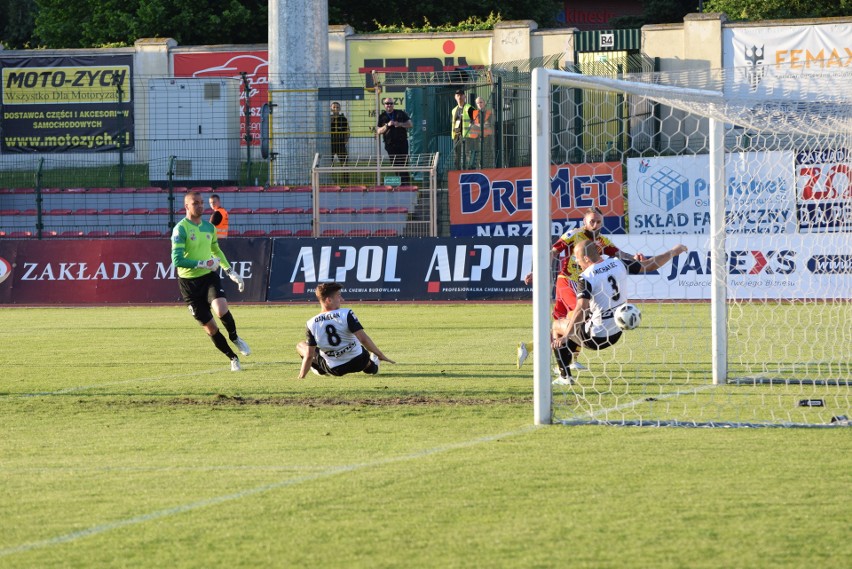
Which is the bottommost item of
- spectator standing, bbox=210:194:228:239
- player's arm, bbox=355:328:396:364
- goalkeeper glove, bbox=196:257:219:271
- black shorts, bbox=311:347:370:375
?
black shorts, bbox=311:347:370:375

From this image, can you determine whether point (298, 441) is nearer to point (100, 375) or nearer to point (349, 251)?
point (100, 375)

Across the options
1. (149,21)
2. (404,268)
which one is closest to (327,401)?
(404,268)

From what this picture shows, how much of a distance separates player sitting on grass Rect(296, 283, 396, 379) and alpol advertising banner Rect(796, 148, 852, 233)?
5022 millimetres

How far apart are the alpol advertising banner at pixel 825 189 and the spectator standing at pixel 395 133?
47.3 feet

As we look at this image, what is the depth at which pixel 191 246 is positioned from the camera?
46.8ft

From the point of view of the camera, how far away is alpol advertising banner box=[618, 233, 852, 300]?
15.6 m

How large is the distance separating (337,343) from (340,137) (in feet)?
63.4

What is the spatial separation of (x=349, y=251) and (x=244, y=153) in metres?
9.98

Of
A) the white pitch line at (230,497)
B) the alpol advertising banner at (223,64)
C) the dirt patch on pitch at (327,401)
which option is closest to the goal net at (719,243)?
the dirt patch on pitch at (327,401)

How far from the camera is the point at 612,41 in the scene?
3822 centimetres

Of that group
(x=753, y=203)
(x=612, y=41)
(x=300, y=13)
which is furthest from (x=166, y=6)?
(x=753, y=203)

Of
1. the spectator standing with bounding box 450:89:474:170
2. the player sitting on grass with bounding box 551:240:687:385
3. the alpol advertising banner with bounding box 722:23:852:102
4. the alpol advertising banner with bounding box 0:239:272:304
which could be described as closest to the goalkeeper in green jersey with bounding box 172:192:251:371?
the player sitting on grass with bounding box 551:240:687:385

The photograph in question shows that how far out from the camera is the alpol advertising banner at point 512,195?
2634cm

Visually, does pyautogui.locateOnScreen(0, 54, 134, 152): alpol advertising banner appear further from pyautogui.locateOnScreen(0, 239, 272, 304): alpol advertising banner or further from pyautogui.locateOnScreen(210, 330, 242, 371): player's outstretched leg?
pyautogui.locateOnScreen(210, 330, 242, 371): player's outstretched leg
